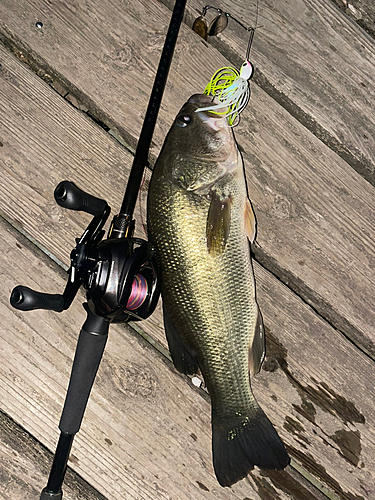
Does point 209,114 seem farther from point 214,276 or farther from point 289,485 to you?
point 289,485

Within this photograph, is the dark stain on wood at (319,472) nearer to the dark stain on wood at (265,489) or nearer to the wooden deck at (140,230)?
the wooden deck at (140,230)

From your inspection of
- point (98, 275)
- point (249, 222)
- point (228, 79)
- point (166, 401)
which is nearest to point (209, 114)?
point (228, 79)

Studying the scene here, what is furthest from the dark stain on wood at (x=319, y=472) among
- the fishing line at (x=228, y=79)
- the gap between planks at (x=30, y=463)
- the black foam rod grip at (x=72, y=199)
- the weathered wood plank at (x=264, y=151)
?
the fishing line at (x=228, y=79)

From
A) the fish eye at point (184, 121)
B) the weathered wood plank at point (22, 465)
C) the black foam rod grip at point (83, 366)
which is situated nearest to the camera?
the black foam rod grip at point (83, 366)

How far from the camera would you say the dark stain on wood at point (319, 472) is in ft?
6.46

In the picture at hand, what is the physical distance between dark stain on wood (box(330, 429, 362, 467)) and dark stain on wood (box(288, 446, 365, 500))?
107 mm

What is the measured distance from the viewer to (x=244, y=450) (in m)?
1.79

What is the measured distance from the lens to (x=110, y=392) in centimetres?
197

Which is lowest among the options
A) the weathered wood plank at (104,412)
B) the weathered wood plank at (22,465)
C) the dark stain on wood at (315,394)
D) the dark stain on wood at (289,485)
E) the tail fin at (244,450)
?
the weathered wood plank at (22,465)

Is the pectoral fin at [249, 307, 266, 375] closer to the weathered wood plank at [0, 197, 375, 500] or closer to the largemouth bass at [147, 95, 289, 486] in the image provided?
the largemouth bass at [147, 95, 289, 486]

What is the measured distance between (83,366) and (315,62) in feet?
5.02

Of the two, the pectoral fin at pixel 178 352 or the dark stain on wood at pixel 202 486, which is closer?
the pectoral fin at pixel 178 352

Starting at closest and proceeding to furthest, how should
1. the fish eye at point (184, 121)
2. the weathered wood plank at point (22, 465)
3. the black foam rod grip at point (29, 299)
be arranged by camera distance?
the black foam rod grip at point (29, 299) < the fish eye at point (184, 121) < the weathered wood plank at point (22, 465)

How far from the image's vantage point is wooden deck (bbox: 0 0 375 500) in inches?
76.8
